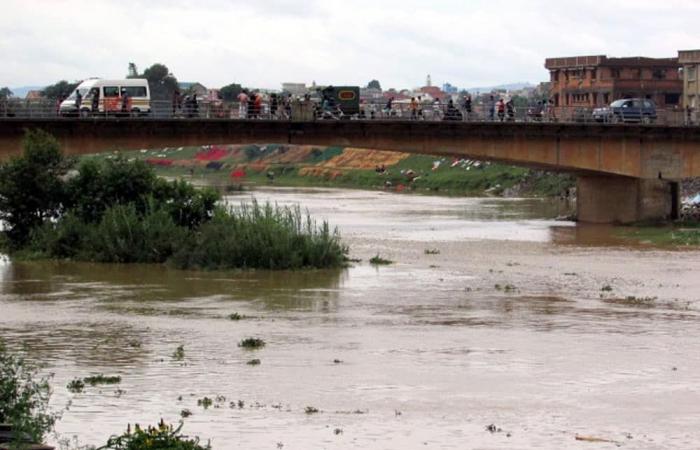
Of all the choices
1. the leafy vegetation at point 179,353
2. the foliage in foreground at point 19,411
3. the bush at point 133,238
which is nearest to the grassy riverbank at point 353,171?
the bush at point 133,238

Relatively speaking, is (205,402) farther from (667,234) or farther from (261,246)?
(667,234)

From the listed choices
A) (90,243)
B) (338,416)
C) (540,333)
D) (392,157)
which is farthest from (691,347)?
(392,157)

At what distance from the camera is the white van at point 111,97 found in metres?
65.2

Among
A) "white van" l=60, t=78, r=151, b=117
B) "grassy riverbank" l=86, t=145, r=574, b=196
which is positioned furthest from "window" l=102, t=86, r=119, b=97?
"grassy riverbank" l=86, t=145, r=574, b=196

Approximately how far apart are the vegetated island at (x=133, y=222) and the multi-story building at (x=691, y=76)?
196 feet

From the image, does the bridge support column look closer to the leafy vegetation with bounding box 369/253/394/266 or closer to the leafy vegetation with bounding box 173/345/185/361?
the leafy vegetation with bounding box 369/253/394/266

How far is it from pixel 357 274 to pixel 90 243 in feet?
29.8

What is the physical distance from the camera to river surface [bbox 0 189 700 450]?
84.5 feet

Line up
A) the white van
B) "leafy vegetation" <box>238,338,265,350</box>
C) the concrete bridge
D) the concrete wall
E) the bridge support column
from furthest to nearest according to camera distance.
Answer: the bridge support column < the white van < the concrete bridge < the concrete wall < "leafy vegetation" <box>238,338,265,350</box>

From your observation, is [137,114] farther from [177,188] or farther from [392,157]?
[392,157]

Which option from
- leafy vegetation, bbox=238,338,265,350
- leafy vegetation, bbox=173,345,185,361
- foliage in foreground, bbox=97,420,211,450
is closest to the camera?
foliage in foreground, bbox=97,420,211,450

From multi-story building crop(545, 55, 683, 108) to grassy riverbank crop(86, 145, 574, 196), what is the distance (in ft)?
42.4

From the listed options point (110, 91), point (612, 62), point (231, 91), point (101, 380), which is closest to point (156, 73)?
point (231, 91)

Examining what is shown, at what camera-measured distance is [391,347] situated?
33.7 meters
